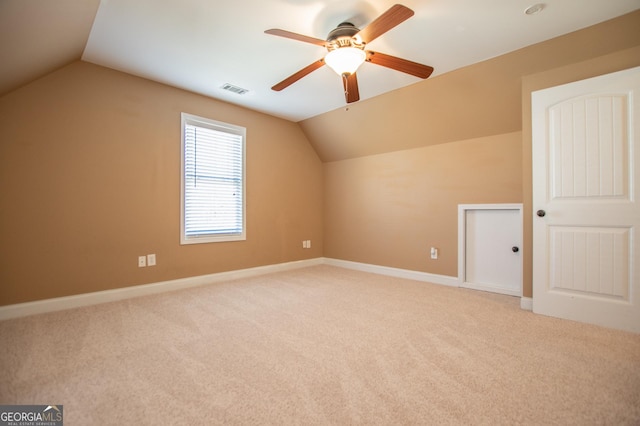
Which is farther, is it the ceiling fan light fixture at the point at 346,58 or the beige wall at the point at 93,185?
the beige wall at the point at 93,185

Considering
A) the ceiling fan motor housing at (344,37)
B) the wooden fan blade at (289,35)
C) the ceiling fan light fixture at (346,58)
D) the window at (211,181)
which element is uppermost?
the ceiling fan motor housing at (344,37)

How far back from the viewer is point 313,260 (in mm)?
5156

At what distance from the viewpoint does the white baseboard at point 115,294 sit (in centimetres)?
257

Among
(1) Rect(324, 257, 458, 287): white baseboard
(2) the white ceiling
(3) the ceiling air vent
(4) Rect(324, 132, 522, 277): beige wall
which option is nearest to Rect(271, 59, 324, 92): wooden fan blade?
(2) the white ceiling

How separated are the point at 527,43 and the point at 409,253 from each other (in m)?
2.69

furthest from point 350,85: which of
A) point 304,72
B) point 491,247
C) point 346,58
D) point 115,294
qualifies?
point 115,294

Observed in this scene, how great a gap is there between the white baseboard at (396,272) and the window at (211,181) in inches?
71.0

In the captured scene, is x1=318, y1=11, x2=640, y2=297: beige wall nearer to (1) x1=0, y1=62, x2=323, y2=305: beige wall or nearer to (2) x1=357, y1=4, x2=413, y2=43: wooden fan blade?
(2) x1=357, y1=4, x2=413, y2=43: wooden fan blade

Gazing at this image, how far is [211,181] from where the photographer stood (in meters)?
3.86

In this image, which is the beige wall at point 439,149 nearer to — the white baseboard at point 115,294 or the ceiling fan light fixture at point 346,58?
the ceiling fan light fixture at point 346,58

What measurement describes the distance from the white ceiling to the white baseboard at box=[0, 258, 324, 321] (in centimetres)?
213

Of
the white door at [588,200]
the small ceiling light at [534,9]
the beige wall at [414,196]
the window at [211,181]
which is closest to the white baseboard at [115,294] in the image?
the window at [211,181]

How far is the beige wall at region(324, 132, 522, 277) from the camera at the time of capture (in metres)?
3.42

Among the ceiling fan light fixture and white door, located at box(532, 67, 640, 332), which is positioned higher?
the ceiling fan light fixture
